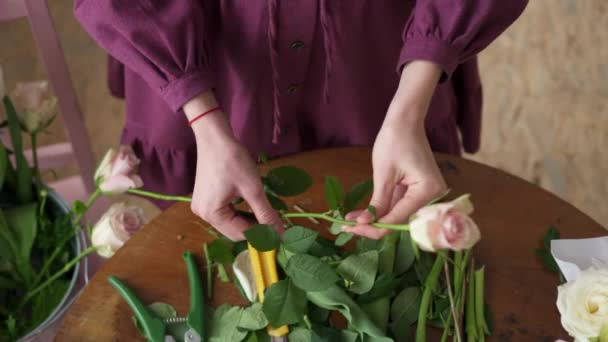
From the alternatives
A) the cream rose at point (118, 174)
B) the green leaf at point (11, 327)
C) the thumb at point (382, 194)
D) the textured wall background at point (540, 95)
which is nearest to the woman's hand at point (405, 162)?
the thumb at point (382, 194)

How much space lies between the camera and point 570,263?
0.59 metres

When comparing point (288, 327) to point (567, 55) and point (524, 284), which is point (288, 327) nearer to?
point (524, 284)

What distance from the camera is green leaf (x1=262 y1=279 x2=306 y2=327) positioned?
0.55 metres

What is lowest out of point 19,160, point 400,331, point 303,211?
point 400,331

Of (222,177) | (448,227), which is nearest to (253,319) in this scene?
(222,177)

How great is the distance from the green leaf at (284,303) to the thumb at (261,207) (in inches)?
2.4

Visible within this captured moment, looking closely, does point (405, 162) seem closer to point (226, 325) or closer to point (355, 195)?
point (355, 195)

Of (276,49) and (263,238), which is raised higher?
(276,49)

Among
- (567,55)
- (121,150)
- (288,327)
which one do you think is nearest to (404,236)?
(288,327)

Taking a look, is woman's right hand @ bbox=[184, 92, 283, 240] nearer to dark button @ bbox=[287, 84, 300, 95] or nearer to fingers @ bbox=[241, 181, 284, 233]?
fingers @ bbox=[241, 181, 284, 233]

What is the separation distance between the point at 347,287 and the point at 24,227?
410 mm

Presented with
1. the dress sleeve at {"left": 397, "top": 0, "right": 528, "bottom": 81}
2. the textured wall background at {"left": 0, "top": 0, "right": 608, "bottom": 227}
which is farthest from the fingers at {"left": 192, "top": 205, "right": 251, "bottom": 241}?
the textured wall background at {"left": 0, "top": 0, "right": 608, "bottom": 227}

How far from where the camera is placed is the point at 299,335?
0.56 meters

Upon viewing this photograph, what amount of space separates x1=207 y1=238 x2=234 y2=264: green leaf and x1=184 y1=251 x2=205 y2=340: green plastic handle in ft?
0.08
